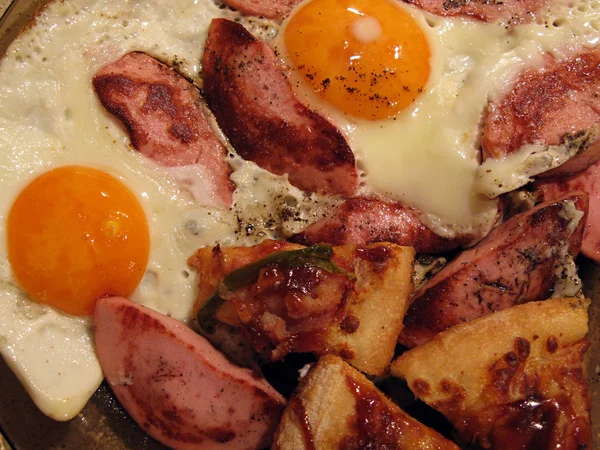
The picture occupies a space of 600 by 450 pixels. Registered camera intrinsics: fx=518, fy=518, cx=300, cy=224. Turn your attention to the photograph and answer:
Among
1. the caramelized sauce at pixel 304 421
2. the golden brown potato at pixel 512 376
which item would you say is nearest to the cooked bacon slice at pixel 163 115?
the caramelized sauce at pixel 304 421

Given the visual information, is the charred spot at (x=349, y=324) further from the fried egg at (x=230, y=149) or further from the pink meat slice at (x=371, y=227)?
the fried egg at (x=230, y=149)

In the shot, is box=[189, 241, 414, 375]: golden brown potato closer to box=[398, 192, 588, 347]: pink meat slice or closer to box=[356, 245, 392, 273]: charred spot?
box=[356, 245, 392, 273]: charred spot

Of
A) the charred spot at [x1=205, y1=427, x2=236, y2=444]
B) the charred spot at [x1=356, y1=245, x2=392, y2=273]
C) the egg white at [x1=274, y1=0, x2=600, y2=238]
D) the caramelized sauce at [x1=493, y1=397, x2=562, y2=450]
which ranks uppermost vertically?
the egg white at [x1=274, y1=0, x2=600, y2=238]

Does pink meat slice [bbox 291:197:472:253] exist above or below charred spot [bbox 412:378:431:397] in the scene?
above

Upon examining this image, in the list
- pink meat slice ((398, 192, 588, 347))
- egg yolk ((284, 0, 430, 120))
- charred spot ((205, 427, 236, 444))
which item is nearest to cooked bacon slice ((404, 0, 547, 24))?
egg yolk ((284, 0, 430, 120))

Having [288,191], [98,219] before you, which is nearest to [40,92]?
[98,219]

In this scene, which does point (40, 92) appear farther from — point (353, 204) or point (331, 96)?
point (353, 204)

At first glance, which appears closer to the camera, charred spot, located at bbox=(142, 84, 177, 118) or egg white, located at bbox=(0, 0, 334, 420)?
A: egg white, located at bbox=(0, 0, 334, 420)
